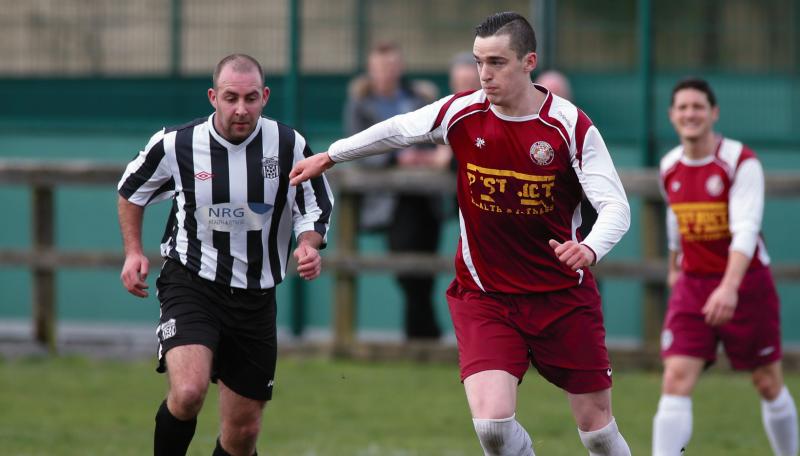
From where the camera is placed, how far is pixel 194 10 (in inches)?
480

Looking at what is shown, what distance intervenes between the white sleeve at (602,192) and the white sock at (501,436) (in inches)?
31.1

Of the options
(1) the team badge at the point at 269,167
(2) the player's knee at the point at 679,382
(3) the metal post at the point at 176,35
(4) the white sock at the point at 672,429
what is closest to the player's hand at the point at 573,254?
(1) the team badge at the point at 269,167

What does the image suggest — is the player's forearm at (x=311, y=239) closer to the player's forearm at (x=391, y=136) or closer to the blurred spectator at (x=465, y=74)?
the player's forearm at (x=391, y=136)

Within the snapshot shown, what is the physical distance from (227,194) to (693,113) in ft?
8.92

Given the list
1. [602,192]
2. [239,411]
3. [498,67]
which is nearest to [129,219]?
[239,411]

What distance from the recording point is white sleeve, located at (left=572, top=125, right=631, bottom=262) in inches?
231

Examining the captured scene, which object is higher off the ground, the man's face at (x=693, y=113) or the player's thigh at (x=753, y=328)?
the man's face at (x=693, y=113)

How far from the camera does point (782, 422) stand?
314 inches

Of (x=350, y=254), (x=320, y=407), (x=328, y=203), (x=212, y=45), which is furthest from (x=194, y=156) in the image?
(x=212, y=45)

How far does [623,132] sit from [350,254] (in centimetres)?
231

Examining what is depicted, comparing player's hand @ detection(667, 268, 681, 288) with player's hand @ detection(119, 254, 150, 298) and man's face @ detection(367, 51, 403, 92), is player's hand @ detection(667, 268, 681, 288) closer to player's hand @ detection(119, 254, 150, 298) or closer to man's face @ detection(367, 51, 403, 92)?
player's hand @ detection(119, 254, 150, 298)

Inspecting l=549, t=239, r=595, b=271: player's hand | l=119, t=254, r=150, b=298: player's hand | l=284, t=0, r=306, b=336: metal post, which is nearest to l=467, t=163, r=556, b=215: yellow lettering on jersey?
l=549, t=239, r=595, b=271: player's hand

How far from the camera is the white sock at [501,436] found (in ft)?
19.6

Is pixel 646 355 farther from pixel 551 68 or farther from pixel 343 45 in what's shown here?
pixel 343 45
